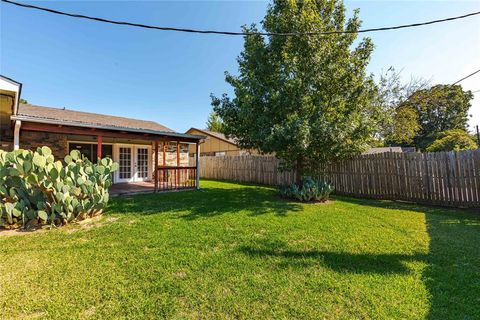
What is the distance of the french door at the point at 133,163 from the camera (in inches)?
479

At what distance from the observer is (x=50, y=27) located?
737 cm

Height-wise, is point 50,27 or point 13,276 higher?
point 50,27

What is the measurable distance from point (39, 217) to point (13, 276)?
95.3 inches

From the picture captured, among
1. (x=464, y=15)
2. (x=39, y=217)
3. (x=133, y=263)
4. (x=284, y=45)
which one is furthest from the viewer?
(x=284, y=45)

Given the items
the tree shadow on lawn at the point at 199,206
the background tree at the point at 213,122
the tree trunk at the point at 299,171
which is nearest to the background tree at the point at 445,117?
the background tree at the point at 213,122

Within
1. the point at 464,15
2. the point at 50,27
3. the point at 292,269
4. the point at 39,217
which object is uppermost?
the point at 50,27

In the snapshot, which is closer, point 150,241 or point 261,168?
point 150,241

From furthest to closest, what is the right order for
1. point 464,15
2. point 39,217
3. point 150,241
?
point 464,15 < point 39,217 < point 150,241

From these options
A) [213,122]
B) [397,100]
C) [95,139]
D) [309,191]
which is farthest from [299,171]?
[213,122]

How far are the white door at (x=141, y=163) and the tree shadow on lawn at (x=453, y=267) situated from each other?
40.9ft

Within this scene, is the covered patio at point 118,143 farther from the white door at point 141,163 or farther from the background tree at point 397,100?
the background tree at point 397,100

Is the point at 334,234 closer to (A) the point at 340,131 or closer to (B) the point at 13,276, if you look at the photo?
(A) the point at 340,131

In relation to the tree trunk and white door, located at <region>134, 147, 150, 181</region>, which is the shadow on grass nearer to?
the tree trunk

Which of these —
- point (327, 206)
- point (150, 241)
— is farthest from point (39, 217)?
point (327, 206)
